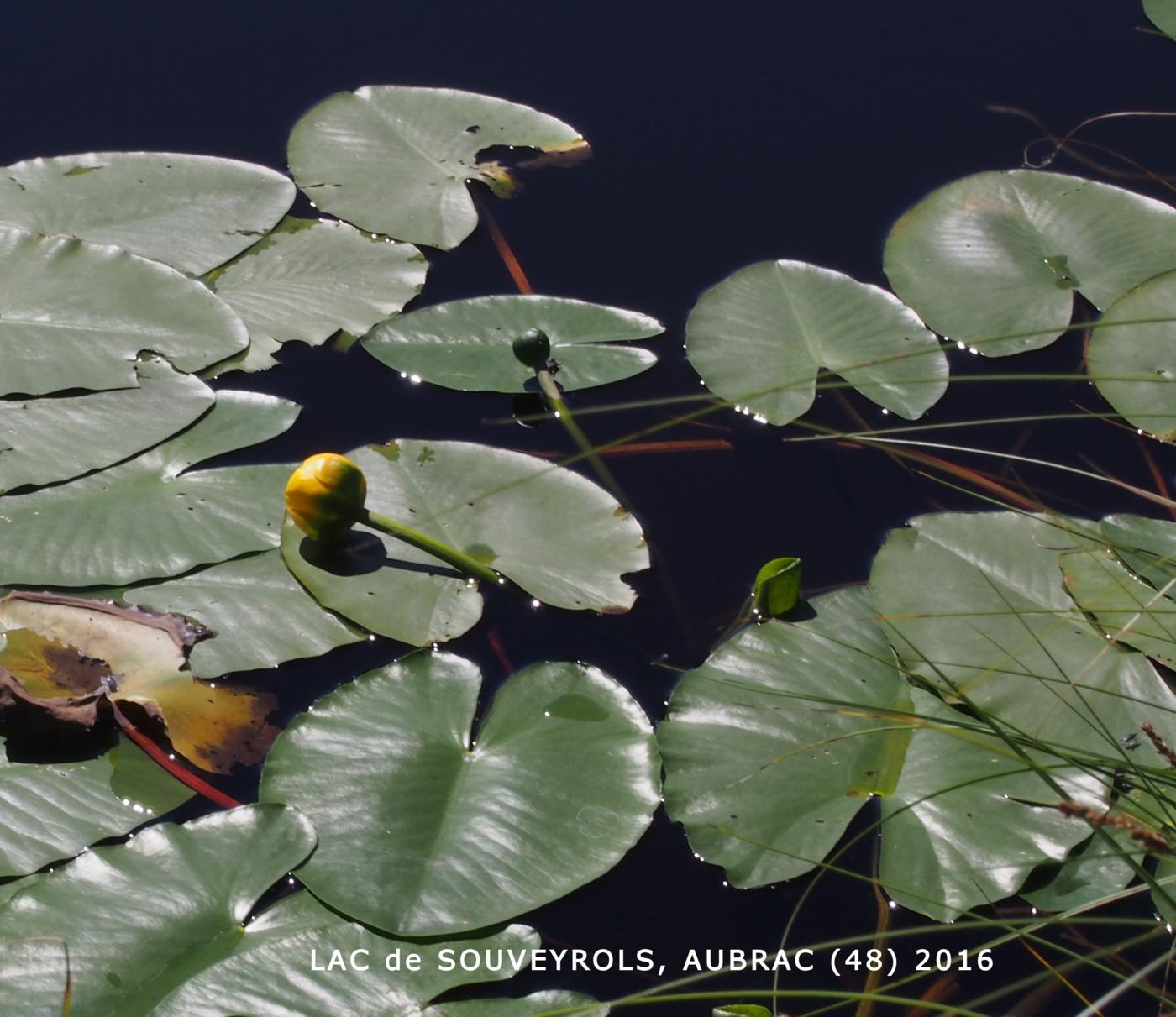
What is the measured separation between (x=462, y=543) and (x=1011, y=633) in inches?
34.6

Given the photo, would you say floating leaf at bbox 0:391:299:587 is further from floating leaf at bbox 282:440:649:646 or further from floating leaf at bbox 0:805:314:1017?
floating leaf at bbox 0:805:314:1017

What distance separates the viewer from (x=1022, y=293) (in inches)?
93.8

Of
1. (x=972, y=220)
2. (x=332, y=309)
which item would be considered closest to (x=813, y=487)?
(x=972, y=220)

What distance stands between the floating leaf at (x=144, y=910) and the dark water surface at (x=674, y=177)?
0.28 m

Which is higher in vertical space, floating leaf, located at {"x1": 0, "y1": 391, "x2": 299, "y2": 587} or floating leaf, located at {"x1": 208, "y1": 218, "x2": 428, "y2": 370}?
floating leaf, located at {"x1": 208, "y1": 218, "x2": 428, "y2": 370}

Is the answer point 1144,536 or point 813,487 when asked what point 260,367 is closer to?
point 813,487

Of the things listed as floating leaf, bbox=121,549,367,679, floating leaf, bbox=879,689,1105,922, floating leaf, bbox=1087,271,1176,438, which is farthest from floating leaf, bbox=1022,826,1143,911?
floating leaf, bbox=121,549,367,679

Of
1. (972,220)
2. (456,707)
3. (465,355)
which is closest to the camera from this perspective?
(456,707)

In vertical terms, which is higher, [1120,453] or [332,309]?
[332,309]

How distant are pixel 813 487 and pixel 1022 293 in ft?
2.16

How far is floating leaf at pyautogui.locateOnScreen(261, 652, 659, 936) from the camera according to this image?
150 cm

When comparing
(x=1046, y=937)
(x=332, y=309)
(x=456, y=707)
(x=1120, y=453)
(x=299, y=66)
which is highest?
(x=299, y=66)

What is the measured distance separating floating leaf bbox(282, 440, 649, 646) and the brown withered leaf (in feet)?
0.72

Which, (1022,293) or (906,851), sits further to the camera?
(1022,293)
